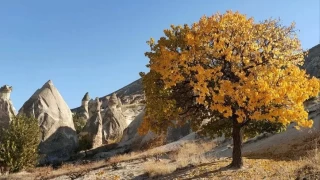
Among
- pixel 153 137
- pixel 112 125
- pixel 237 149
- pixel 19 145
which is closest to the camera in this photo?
pixel 237 149

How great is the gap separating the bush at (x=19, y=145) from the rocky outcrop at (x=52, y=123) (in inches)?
390

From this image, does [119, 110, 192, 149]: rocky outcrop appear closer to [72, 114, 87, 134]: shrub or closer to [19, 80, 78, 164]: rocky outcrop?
[19, 80, 78, 164]: rocky outcrop

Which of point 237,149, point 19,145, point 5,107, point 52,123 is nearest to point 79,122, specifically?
point 52,123

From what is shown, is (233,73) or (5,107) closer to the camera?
(233,73)

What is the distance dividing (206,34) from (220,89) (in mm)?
3187

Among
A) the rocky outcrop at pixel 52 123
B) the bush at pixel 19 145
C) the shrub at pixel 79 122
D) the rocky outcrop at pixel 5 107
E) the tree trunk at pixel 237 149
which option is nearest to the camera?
the tree trunk at pixel 237 149

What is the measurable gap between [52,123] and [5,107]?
7746 mm

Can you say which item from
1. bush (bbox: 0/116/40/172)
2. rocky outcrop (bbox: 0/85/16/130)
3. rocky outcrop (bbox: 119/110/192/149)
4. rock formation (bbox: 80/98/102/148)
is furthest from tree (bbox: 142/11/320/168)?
rock formation (bbox: 80/98/102/148)

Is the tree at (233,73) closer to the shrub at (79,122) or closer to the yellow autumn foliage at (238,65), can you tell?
the yellow autumn foliage at (238,65)

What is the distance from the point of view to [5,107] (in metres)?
41.5

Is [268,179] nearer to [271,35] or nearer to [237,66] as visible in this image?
[237,66]

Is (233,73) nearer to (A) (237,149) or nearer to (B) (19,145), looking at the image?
(A) (237,149)

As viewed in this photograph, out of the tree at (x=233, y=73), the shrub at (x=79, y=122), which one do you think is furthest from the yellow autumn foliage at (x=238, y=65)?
the shrub at (x=79, y=122)

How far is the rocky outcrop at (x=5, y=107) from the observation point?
40.1 metres
